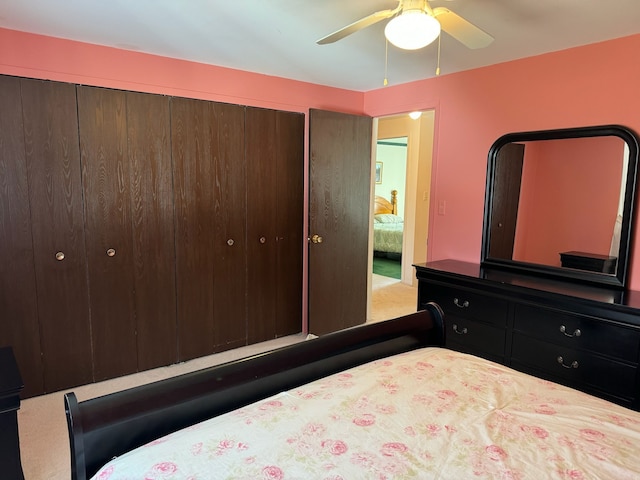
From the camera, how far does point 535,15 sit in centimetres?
220

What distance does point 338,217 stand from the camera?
3.87 meters

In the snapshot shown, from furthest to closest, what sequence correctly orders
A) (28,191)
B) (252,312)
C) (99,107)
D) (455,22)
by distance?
(252,312), (99,107), (28,191), (455,22)

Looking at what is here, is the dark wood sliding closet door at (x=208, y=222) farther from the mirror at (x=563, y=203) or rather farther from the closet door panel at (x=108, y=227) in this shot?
the mirror at (x=563, y=203)

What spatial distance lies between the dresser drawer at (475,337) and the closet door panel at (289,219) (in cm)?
145

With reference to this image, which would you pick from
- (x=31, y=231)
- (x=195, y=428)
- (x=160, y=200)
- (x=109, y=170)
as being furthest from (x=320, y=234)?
(x=195, y=428)

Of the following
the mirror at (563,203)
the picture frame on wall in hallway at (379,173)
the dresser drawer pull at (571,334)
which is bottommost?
the dresser drawer pull at (571,334)

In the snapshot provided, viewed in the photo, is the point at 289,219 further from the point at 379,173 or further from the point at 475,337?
the point at 379,173

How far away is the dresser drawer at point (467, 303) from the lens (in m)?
2.66

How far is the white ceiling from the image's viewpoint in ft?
6.95

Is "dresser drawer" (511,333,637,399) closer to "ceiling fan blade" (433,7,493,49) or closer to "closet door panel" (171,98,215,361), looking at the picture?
"ceiling fan blade" (433,7,493,49)

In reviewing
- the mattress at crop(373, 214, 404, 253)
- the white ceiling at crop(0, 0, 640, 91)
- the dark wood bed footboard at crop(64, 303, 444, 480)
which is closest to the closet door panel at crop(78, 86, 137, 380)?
the white ceiling at crop(0, 0, 640, 91)

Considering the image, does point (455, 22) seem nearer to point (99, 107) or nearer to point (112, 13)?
point (112, 13)

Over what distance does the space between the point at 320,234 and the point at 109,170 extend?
1.74 m

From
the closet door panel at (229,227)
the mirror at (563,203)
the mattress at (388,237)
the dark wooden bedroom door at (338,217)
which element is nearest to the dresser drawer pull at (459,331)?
the mirror at (563,203)
